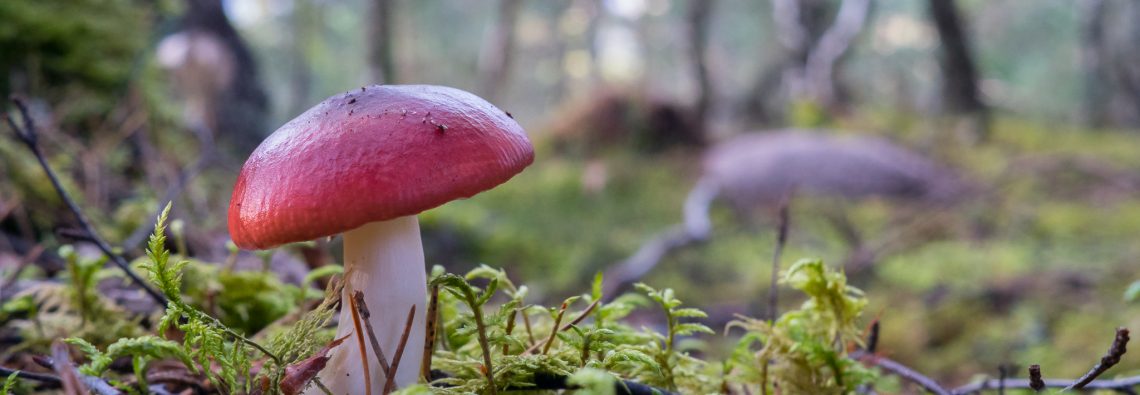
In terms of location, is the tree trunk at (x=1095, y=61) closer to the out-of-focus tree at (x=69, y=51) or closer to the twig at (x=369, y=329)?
the twig at (x=369, y=329)

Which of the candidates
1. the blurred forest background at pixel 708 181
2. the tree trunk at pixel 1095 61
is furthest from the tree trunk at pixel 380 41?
the tree trunk at pixel 1095 61

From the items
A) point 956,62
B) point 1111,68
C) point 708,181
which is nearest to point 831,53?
point 956,62

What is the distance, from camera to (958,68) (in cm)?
637

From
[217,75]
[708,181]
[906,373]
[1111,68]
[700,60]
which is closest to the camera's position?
[906,373]

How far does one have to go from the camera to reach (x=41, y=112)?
3021mm

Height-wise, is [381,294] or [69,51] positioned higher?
[69,51]

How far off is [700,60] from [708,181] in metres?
2.58

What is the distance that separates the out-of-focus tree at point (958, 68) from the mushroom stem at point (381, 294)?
6652mm

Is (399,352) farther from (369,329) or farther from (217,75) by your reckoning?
(217,75)

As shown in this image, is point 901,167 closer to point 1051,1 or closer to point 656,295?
point 656,295

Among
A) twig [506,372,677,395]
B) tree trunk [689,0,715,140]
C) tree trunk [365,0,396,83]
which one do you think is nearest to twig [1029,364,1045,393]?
twig [506,372,677,395]

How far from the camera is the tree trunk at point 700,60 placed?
23.8ft

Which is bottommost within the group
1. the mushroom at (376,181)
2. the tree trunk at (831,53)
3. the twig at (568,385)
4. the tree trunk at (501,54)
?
the twig at (568,385)

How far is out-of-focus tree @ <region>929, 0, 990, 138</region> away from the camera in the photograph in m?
6.22
